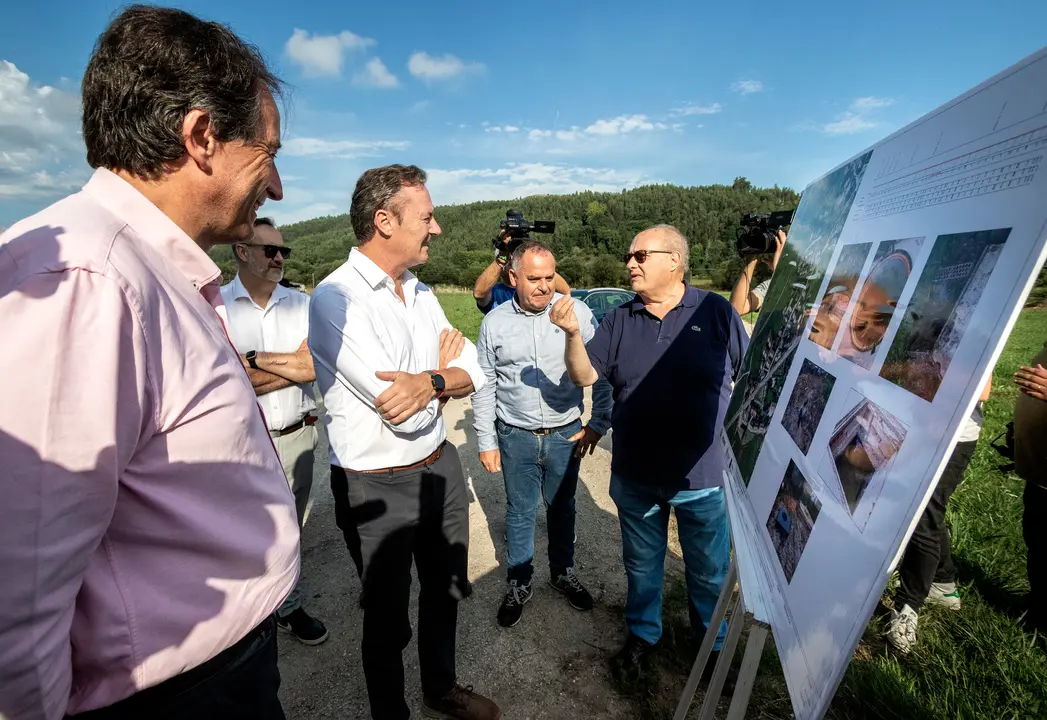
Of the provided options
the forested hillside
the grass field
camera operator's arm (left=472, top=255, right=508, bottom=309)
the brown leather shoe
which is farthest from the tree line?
the brown leather shoe

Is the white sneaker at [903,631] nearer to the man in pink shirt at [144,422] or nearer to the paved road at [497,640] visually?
the paved road at [497,640]

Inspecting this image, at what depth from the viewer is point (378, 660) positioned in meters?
2.05

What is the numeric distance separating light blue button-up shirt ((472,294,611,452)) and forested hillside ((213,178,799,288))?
3732 cm

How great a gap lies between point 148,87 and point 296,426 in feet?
7.56

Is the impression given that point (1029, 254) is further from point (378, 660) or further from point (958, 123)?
point (378, 660)

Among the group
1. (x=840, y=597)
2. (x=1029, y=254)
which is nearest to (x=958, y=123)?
(x=1029, y=254)

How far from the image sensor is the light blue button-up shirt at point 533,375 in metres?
3.09

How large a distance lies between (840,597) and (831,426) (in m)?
0.36

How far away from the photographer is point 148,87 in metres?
1.02

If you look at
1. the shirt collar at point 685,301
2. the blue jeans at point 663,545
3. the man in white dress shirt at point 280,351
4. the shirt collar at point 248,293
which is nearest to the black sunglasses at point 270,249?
the man in white dress shirt at point 280,351

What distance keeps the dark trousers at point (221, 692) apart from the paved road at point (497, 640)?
57.5 inches

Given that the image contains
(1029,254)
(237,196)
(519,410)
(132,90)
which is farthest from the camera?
(519,410)

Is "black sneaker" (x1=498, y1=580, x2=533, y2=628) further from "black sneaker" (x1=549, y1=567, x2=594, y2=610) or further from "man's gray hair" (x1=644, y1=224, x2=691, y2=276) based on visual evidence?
"man's gray hair" (x1=644, y1=224, x2=691, y2=276)

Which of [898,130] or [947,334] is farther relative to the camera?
[898,130]
